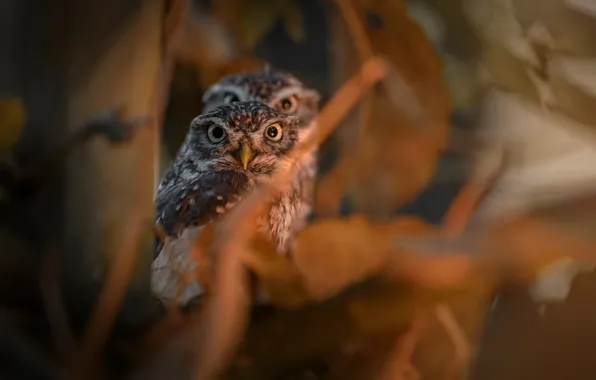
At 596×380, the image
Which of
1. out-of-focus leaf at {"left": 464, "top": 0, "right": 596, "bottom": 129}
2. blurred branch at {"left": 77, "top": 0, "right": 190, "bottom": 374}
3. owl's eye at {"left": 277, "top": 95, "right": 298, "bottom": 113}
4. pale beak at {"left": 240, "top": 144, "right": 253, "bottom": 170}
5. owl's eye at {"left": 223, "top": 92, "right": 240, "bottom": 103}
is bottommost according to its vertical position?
blurred branch at {"left": 77, "top": 0, "right": 190, "bottom": 374}

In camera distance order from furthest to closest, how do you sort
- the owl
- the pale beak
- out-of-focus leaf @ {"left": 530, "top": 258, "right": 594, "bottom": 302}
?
the pale beak < the owl < out-of-focus leaf @ {"left": 530, "top": 258, "right": 594, "bottom": 302}

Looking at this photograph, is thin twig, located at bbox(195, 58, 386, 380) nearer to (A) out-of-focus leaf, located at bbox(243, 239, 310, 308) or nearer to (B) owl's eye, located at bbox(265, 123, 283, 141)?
(A) out-of-focus leaf, located at bbox(243, 239, 310, 308)

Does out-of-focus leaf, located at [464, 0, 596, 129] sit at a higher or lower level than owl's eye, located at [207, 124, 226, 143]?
higher

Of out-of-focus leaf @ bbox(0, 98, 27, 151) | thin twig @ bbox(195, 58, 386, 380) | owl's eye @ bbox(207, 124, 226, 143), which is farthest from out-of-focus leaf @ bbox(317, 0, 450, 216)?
out-of-focus leaf @ bbox(0, 98, 27, 151)

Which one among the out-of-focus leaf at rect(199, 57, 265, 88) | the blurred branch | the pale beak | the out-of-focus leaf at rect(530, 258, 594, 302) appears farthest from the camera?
the out-of-focus leaf at rect(199, 57, 265, 88)

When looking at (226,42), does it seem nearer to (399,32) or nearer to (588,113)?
(399,32)

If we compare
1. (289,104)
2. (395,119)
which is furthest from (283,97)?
(395,119)

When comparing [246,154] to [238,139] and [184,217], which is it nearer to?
[238,139]

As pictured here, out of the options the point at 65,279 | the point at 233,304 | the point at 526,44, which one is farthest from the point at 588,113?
the point at 65,279
